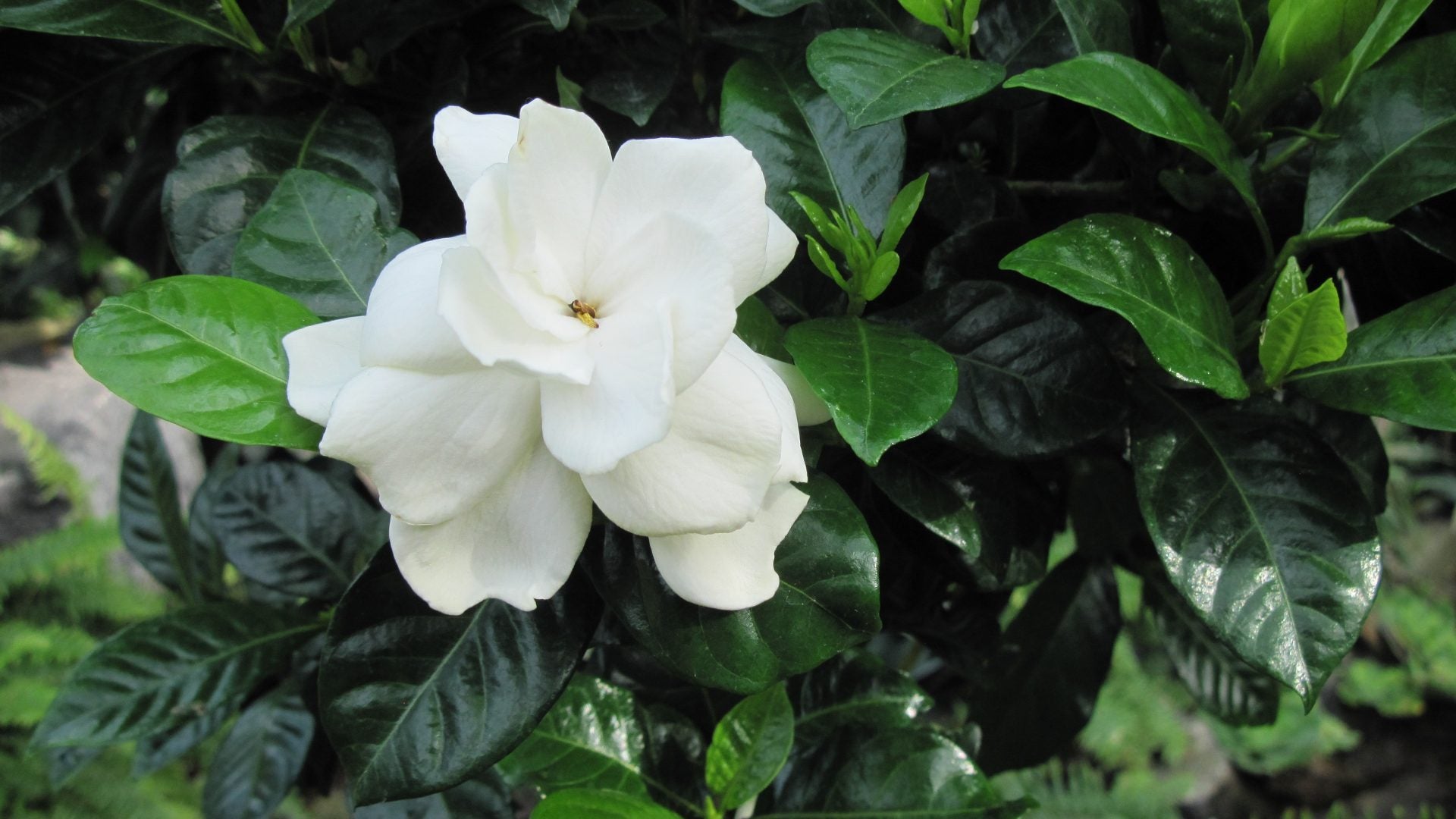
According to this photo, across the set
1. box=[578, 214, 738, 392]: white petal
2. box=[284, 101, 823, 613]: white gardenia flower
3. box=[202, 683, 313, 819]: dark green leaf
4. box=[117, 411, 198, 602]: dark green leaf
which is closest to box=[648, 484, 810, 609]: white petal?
box=[284, 101, 823, 613]: white gardenia flower

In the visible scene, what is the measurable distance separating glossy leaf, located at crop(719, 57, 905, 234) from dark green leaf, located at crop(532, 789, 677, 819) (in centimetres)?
39

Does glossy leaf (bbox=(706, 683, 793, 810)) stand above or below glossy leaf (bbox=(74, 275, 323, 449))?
below

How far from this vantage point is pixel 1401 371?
625 millimetres

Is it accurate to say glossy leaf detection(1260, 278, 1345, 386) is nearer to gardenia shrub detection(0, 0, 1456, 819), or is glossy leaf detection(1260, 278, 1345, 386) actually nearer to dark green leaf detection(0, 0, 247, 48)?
gardenia shrub detection(0, 0, 1456, 819)

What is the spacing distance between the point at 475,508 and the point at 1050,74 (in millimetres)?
403

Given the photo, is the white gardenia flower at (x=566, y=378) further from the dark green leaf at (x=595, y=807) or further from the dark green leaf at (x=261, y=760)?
the dark green leaf at (x=261, y=760)

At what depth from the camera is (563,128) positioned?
0.46 metres

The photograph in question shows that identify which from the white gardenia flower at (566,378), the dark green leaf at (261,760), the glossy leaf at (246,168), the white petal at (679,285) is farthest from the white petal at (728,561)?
the dark green leaf at (261,760)

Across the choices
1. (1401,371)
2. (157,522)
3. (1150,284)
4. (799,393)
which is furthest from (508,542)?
(157,522)

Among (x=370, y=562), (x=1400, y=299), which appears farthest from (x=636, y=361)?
(x=1400, y=299)

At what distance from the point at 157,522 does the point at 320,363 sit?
93cm

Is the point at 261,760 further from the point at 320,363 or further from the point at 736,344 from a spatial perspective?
the point at 736,344

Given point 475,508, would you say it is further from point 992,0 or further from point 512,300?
point 992,0

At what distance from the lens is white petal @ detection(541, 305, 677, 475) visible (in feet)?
1.28
